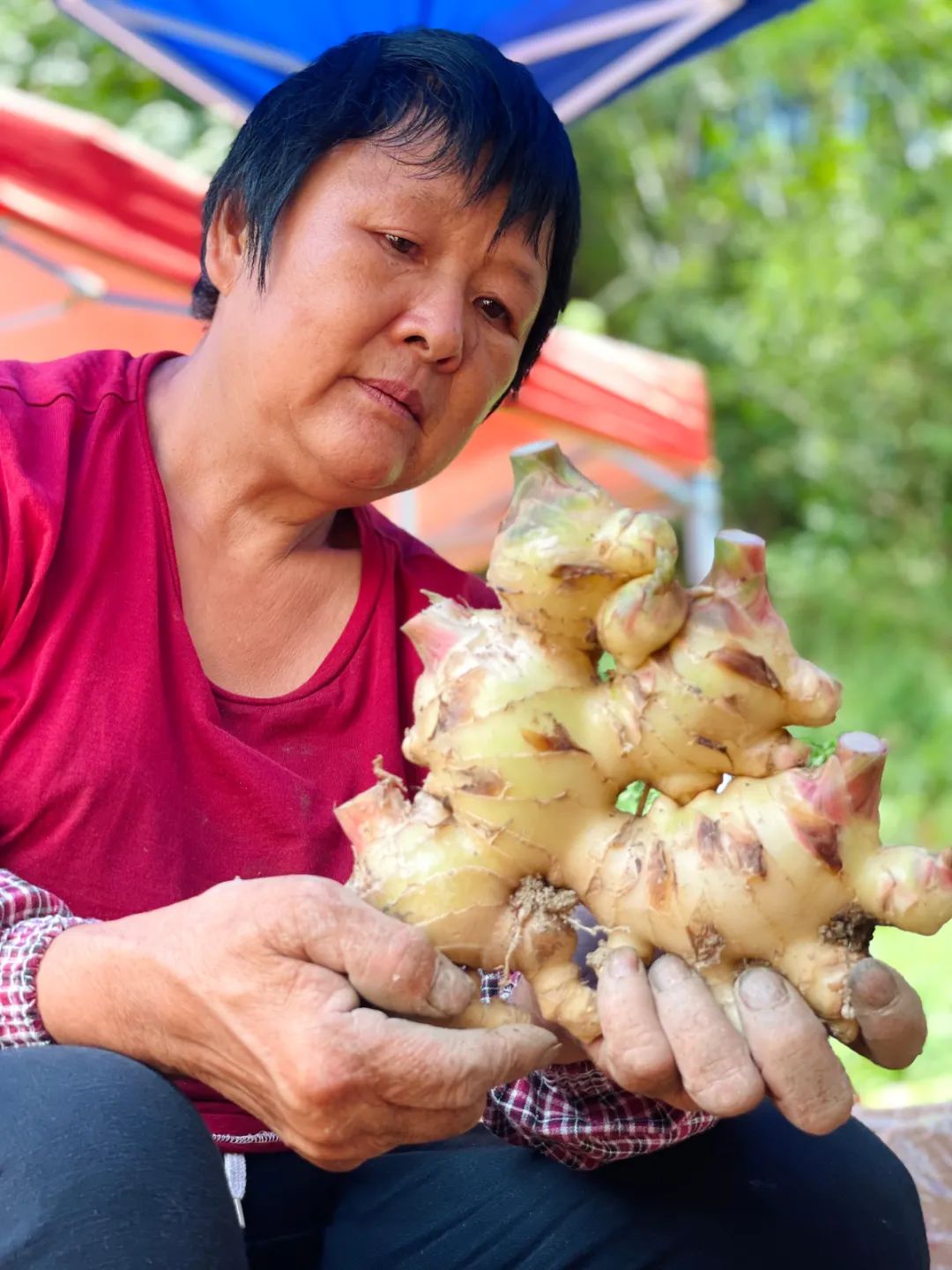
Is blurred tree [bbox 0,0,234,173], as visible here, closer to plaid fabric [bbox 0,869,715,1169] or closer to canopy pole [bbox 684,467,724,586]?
canopy pole [bbox 684,467,724,586]

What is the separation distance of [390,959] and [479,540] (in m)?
3.49

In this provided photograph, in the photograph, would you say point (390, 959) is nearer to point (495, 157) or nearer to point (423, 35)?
point (495, 157)

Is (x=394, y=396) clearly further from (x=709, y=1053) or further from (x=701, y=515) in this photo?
(x=701, y=515)

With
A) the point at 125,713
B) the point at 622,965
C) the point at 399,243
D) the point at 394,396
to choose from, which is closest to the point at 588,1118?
the point at 622,965

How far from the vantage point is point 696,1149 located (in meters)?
1.31

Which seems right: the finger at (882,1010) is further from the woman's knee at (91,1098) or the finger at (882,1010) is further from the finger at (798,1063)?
the woman's knee at (91,1098)

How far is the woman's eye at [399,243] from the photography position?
4.02 feet

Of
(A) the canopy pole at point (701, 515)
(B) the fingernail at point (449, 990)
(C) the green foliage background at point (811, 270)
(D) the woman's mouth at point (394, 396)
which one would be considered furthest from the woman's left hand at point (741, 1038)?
(C) the green foliage background at point (811, 270)

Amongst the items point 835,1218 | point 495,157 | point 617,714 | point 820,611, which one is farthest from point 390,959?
point 820,611

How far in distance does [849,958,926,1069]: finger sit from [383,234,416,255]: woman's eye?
72 cm

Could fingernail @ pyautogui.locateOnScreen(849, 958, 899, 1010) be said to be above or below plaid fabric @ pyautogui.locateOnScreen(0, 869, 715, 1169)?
above

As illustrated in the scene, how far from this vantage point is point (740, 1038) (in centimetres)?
98

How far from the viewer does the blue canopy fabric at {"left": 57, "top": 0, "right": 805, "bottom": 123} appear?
2.96 m

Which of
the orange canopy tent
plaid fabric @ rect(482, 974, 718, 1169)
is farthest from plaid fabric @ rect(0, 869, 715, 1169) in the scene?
the orange canopy tent
